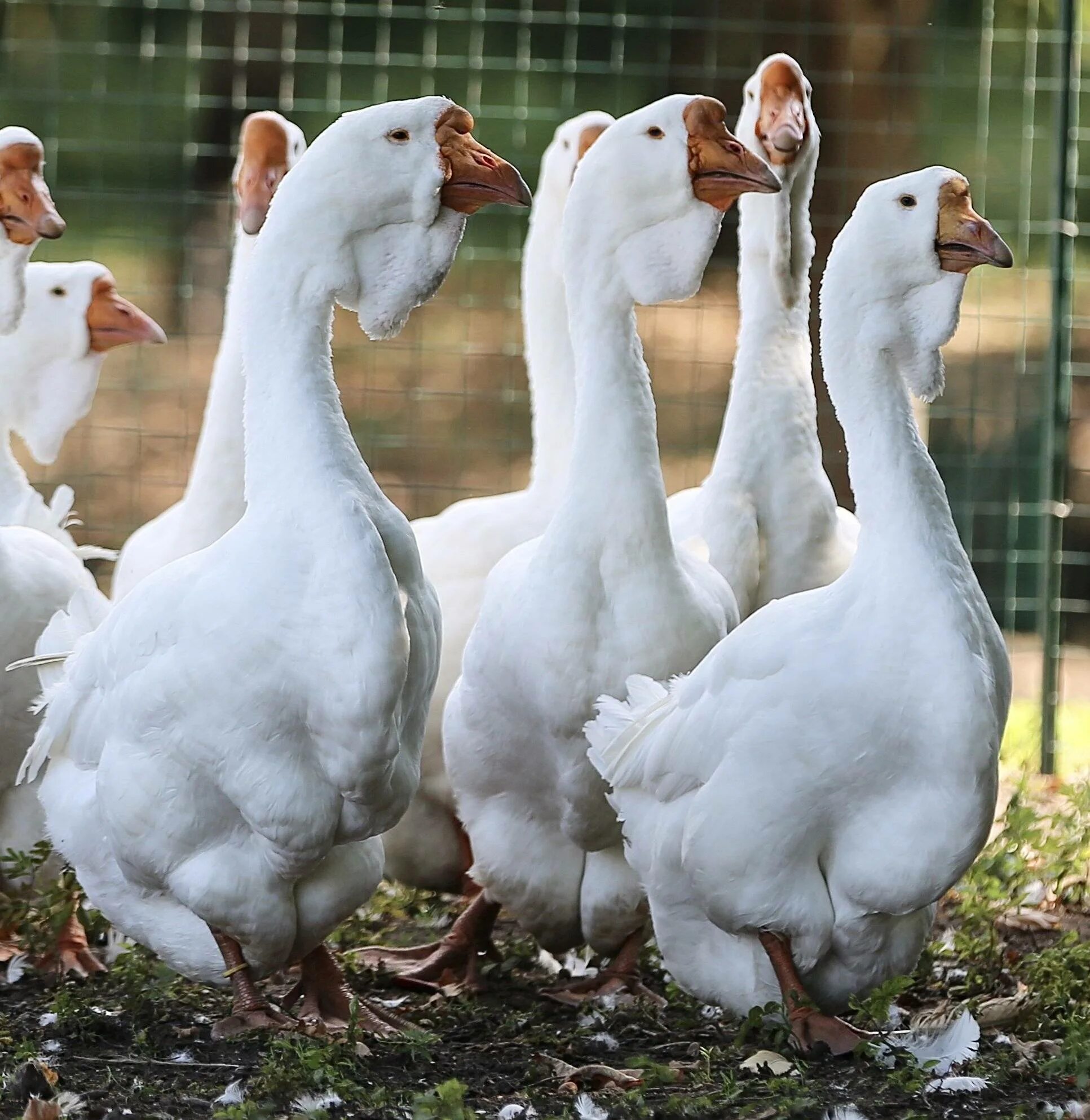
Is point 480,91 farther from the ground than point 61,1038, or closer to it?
farther from the ground

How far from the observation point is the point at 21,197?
→ 4.87 meters

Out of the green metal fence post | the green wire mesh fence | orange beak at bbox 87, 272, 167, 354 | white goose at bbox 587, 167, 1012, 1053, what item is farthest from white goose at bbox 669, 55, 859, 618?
the green metal fence post

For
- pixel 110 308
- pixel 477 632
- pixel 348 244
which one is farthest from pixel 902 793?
pixel 110 308

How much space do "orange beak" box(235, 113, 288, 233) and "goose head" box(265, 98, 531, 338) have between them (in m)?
1.34

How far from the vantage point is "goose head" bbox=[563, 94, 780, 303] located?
14.5 feet

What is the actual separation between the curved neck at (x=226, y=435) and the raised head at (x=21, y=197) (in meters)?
0.55

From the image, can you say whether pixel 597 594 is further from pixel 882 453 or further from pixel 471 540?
pixel 471 540

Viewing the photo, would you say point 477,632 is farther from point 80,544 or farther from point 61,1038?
point 80,544

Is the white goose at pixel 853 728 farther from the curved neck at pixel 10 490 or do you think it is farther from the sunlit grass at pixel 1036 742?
the sunlit grass at pixel 1036 742

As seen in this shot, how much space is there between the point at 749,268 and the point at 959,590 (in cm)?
186

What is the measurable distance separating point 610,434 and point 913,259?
88 centimetres

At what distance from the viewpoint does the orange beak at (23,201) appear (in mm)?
4848

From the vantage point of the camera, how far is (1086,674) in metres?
9.60

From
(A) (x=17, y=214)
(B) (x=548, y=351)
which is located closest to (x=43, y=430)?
(A) (x=17, y=214)
